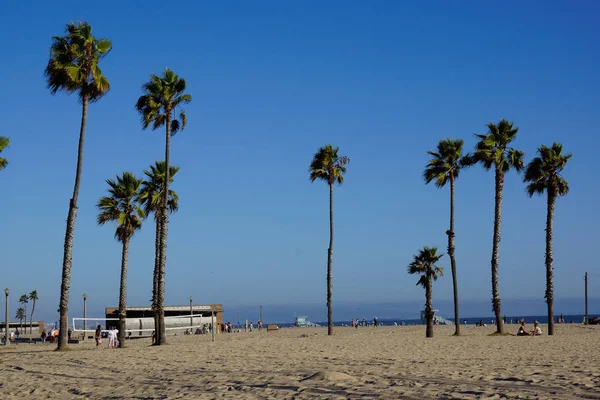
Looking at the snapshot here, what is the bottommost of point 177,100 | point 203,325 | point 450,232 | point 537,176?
point 203,325

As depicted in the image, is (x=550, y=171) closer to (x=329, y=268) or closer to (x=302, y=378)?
(x=329, y=268)

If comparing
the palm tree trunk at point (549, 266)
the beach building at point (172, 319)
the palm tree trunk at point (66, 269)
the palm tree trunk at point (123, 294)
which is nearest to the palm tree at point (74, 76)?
the palm tree trunk at point (66, 269)

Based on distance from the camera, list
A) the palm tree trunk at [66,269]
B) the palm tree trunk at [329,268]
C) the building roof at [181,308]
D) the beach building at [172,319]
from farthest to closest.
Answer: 1. the building roof at [181,308]
2. the beach building at [172,319]
3. the palm tree trunk at [329,268]
4. the palm tree trunk at [66,269]

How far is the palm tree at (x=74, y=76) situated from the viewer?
29812 mm

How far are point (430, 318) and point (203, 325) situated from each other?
1018 inches

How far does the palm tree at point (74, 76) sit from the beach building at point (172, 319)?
2225cm

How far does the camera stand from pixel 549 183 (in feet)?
142

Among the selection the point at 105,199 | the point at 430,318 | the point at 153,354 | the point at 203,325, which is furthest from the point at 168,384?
the point at 203,325

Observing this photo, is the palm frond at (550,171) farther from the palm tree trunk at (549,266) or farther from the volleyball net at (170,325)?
the volleyball net at (170,325)

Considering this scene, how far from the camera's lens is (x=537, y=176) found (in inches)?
1724

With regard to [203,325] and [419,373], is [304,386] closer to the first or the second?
[419,373]

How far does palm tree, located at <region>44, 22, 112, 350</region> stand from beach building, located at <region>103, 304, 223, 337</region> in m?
22.3

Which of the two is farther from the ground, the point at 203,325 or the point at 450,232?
the point at 450,232

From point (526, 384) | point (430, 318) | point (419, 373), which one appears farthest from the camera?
point (430, 318)
